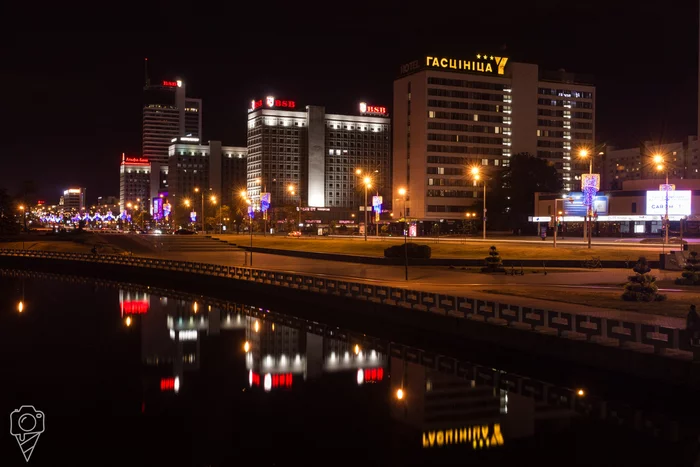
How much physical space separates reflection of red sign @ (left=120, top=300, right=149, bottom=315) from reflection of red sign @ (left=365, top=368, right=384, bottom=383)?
25067 mm

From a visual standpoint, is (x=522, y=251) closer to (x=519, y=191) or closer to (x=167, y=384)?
(x=167, y=384)

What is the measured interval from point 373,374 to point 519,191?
5086 inches

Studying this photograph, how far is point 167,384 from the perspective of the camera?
1071 inches

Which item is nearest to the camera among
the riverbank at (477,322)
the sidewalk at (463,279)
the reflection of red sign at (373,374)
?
the riverbank at (477,322)

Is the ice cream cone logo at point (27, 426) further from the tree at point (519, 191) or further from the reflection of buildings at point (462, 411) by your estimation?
the tree at point (519, 191)

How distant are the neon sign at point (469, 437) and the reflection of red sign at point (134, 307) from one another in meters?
33.0

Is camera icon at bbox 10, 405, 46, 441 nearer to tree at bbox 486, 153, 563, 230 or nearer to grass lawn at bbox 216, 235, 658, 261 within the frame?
grass lawn at bbox 216, 235, 658, 261

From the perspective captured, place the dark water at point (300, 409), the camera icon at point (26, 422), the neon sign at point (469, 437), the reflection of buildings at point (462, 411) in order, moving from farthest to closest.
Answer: the camera icon at point (26, 422) → the reflection of buildings at point (462, 411) → the neon sign at point (469, 437) → the dark water at point (300, 409)

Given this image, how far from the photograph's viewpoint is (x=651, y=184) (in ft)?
380

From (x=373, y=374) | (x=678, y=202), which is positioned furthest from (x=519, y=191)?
(x=373, y=374)

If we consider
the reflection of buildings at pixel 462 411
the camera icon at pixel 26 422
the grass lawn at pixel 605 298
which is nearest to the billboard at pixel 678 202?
the grass lawn at pixel 605 298

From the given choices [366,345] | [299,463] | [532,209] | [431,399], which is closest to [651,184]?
[532,209]

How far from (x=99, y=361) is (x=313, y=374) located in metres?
10.6

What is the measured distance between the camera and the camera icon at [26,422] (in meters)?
21.0
